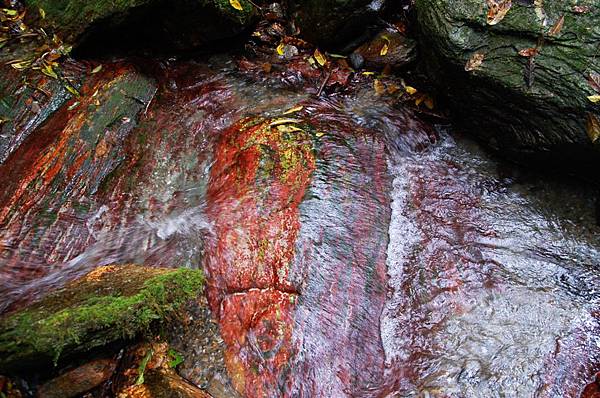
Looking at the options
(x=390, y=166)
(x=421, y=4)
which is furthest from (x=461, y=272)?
(x=421, y=4)

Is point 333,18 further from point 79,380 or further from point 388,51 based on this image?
point 79,380

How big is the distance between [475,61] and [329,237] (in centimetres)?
206

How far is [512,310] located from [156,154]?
3.44m

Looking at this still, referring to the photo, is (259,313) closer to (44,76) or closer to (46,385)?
(46,385)

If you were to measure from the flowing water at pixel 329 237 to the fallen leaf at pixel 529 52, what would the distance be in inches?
41.9

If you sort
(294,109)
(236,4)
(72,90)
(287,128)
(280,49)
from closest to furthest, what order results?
1. (287,128)
2. (72,90)
3. (294,109)
4. (236,4)
5. (280,49)

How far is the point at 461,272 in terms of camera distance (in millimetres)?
4012

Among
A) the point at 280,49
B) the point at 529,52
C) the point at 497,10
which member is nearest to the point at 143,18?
the point at 280,49

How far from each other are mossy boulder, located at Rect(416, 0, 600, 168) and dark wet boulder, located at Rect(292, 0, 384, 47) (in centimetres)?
77

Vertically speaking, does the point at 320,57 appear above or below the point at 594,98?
below

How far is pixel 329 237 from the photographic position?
157 inches

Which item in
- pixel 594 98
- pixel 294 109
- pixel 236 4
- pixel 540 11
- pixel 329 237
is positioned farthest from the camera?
pixel 236 4

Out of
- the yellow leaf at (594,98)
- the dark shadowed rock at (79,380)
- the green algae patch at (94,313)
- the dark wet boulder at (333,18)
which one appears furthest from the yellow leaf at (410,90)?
the dark shadowed rock at (79,380)

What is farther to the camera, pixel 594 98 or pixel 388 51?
pixel 388 51
